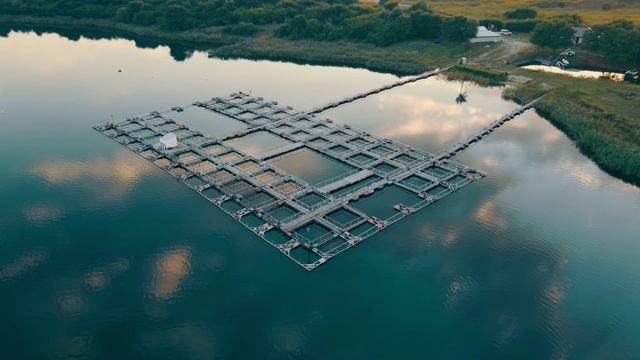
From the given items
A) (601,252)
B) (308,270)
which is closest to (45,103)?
(308,270)

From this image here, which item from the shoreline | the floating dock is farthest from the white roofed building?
the floating dock

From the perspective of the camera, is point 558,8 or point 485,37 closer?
point 485,37

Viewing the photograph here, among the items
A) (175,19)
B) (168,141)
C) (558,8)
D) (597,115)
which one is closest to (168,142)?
(168,141)

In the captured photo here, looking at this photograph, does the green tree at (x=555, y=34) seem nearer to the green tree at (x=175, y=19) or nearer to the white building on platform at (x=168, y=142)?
the white building on platform at (x=168, y=142)

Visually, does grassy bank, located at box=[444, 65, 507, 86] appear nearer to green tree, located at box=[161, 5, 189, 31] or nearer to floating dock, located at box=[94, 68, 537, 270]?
floating dock, located at box=[94, 68, 537, 270]

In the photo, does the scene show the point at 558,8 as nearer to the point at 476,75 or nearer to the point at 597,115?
the point at 476,75

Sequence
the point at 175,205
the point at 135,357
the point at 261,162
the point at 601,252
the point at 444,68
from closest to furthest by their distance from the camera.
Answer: the point at 135,357 → the point at 601,252 → the point at 175,205 → the point at 261,162 → the point at 444,68

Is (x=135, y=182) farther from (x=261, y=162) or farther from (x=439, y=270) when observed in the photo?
(x=439, y=270)
